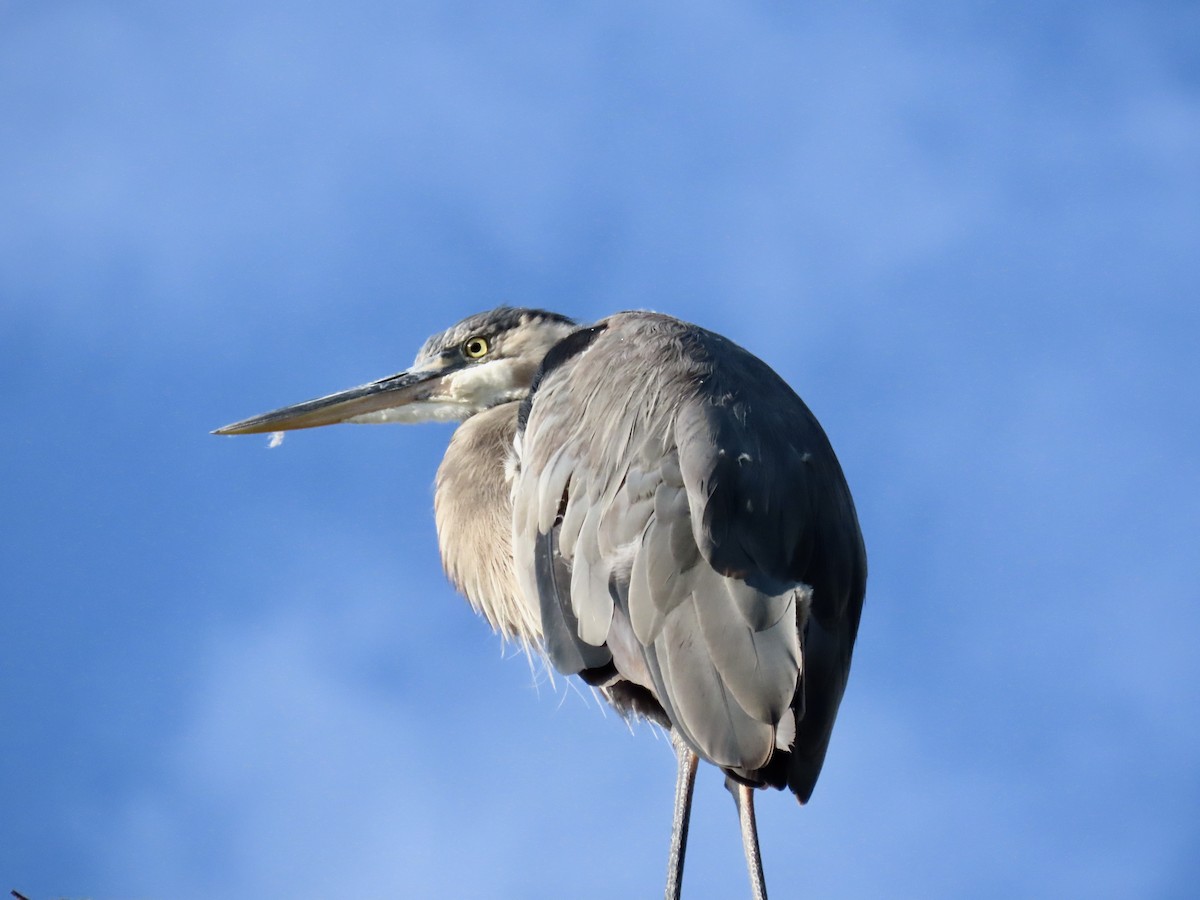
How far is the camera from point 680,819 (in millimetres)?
3785

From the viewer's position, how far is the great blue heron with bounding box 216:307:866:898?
9.32 ft

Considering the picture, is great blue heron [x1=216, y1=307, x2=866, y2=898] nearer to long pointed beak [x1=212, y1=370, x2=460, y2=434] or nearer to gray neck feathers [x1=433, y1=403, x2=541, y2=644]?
gray neck feathers [x1=433, y1=403, x2=541, y2=644]

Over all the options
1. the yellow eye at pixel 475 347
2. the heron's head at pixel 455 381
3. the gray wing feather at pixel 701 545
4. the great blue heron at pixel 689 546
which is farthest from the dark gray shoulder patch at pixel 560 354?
the yellow eye at pixel 475 347

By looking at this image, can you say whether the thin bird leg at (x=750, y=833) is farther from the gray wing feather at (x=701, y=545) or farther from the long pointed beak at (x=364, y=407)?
the long pointed beak at (x=364, y=407)

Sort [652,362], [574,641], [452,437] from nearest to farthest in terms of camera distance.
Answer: [574,641] < [652,362] < [452,437]

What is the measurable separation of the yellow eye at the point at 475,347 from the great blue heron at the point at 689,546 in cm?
86

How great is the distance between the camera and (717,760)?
9.03ft

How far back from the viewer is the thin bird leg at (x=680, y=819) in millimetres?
3691

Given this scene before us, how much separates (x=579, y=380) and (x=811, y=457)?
0.71 m

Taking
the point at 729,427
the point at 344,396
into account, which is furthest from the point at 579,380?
the point at 344,396

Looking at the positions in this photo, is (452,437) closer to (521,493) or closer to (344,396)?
(344,396)

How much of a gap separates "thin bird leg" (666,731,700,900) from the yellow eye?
177 centimetres

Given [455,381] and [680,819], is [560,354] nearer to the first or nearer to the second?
[455,381]

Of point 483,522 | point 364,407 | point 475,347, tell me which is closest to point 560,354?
point 483,522
